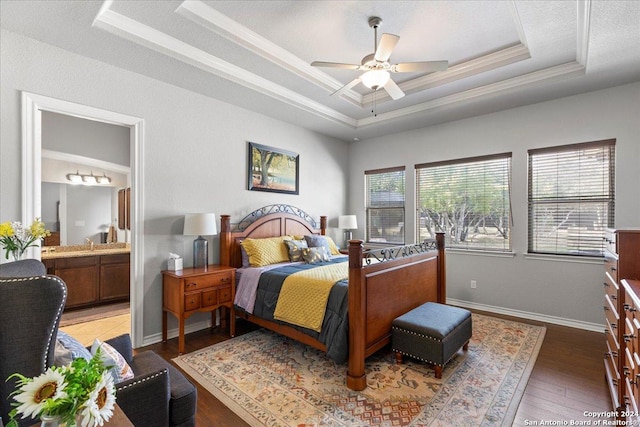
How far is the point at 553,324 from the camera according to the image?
375 centimetres

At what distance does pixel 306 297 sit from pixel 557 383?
214 cm

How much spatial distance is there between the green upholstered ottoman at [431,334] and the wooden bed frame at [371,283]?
14 cm

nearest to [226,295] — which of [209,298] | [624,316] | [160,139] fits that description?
[209,298]

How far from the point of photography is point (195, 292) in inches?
123

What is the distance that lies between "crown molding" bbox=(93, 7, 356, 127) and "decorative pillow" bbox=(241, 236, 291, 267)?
182cm

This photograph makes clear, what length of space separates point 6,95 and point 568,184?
230 inches

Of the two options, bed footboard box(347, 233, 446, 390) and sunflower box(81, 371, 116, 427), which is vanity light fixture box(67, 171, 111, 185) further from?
Answer: sunflower box(81, 371, 116, 427)

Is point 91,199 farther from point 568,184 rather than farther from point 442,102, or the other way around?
point 568,184

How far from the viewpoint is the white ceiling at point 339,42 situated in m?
2.37

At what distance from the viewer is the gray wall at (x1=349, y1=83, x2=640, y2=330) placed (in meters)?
3.40

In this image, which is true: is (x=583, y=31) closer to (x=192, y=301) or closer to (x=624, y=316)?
(x=624, y=316)

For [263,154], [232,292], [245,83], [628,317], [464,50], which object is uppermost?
[464,50]

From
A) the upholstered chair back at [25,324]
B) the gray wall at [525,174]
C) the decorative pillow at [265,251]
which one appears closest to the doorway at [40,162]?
the decorative pillow at [265,251]

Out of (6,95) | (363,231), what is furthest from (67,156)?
(363,231)
